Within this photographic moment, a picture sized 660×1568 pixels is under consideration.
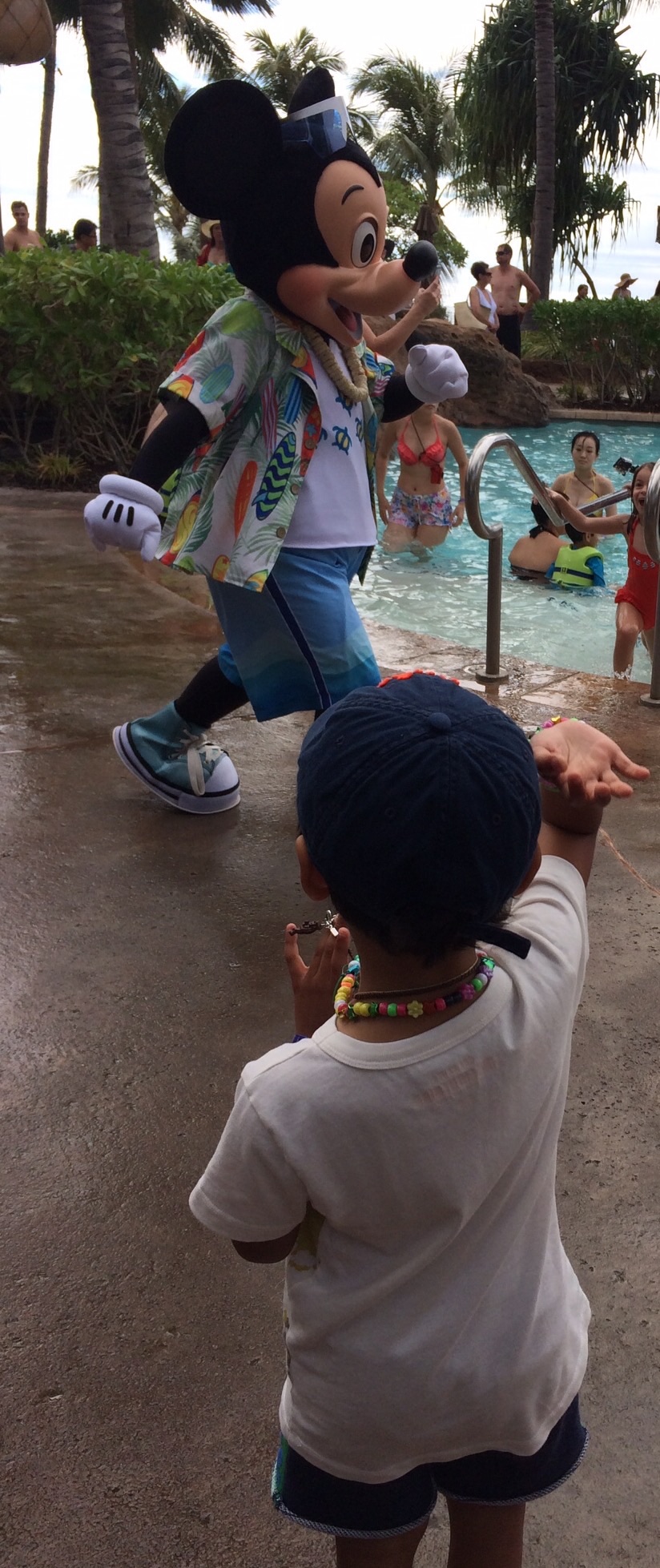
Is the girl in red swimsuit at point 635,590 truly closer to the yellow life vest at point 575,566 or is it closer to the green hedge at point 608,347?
the yellow life vest at point 575,566

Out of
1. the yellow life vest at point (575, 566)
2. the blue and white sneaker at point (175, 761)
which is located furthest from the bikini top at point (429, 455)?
the blue and white sneaker at point (175, 761)

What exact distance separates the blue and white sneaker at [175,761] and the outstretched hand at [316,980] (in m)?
2.39

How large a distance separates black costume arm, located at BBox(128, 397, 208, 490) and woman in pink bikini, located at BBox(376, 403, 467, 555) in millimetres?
5443

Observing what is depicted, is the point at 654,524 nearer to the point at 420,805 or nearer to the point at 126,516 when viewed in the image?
the point at 126,516

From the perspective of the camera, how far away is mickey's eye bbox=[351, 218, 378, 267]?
10.2ft

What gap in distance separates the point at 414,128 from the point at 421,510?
3157 centimetres

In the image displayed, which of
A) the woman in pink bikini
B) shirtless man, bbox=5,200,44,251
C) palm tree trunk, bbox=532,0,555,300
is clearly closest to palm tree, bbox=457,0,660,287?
palm tree trunk, bbox=532,0,555,300

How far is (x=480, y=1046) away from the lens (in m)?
1.12

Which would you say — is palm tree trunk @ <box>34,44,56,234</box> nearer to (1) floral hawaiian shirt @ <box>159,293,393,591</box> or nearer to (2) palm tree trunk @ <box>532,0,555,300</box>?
(2) palm tree trunk @ <box>532,0,555,300</box>

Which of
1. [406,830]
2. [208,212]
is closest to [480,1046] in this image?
[406,830]

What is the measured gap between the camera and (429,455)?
348 inches

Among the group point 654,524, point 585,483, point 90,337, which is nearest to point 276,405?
point 654,524

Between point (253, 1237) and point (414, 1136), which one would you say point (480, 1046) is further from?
point (253, 1237)

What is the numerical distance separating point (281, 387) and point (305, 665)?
668 millimetres
